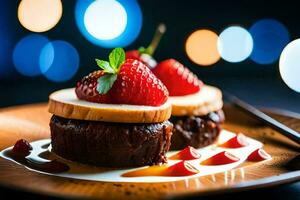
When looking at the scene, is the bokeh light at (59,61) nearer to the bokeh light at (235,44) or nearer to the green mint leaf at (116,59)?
the bokeh light at (235,44)

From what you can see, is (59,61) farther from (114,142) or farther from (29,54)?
(114,142)

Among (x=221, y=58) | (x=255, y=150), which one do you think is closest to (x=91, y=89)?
(x=255, y=150)

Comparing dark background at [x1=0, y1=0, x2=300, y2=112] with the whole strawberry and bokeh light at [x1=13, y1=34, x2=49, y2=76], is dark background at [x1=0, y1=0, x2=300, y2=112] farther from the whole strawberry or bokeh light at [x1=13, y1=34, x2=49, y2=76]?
the whole strawberry

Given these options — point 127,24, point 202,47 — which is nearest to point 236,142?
point 127,24

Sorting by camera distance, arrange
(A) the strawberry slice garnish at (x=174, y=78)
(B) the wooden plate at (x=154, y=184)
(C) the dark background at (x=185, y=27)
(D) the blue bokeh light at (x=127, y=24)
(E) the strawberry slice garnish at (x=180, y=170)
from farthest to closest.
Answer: (D) the blue bokeh light at (x=127, y=24)
(C) the dark background at (x=185, y=27)
(A) the strawberry slice garnish at (x=174, y=78)
(E) the strawberry slice garnish at (x=180, y=170)
(B) the wooden plate at (x=154, y=184)

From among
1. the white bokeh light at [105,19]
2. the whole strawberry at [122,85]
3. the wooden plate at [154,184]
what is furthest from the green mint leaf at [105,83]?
the white bokeh light at [105,19]

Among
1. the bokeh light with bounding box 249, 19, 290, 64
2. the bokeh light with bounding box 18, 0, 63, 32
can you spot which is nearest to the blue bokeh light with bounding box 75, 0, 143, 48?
the bokeh light with bounding box 18, 0, 63, 32
